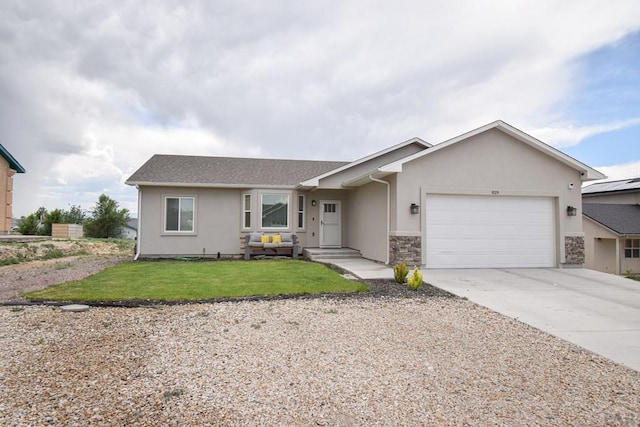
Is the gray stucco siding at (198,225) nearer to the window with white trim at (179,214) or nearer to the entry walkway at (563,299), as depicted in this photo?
the window with white trim at (179,214)

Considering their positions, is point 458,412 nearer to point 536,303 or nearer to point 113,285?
point 536,303

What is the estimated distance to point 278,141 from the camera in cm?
1980

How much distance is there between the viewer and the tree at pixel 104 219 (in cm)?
2612

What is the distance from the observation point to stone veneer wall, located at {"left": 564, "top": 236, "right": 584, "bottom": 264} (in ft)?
37.4

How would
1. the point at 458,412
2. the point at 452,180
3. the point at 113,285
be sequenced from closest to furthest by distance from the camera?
the point at 458,412 → the point at 113,285 → the point at 452,180

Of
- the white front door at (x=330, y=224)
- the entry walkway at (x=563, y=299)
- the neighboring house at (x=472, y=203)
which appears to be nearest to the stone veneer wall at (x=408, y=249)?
the neighboring house at (x=472, y=203)

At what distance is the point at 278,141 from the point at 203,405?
17.8 meters

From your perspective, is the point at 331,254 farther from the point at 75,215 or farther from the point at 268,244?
the point at 75,215

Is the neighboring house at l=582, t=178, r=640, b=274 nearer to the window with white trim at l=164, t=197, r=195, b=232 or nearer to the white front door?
the white front door

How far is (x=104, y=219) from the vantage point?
2623 cm

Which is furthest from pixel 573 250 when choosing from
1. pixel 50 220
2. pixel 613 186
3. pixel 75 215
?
pixel 75 215

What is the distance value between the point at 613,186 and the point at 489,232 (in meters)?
15.9

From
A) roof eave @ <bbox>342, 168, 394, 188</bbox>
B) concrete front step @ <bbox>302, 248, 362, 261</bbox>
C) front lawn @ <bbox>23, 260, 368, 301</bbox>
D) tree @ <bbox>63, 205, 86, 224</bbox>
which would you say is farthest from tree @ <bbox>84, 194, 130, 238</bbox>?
roof eave @ <bbox>342, 168, 394, 188</bbox>

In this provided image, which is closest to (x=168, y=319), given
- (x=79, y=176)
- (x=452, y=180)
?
(x=452, y=180)
